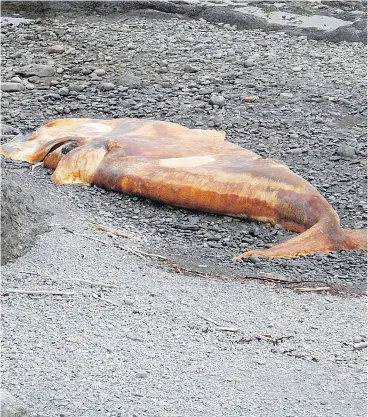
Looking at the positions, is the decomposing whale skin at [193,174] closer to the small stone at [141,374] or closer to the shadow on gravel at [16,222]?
the shadow on gravel at [16,222]

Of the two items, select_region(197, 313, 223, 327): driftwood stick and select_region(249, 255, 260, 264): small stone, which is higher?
select_region(197, 313, 223, 327): driftwood stick

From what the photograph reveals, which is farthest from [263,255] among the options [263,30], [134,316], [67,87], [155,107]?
[263,30]

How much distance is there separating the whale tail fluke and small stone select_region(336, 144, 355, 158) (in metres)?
1.43

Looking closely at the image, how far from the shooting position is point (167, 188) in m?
6.01

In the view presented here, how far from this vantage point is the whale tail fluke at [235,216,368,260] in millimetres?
5371

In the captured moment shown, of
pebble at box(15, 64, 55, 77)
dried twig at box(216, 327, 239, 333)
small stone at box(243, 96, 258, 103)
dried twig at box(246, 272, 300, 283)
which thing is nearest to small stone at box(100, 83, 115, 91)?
pebble at box(15, 64, 55, 77)

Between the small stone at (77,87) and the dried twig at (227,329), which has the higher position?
the small stone at (77,87)

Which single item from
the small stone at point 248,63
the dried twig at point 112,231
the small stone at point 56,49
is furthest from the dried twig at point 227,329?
the small stone at point 56,49

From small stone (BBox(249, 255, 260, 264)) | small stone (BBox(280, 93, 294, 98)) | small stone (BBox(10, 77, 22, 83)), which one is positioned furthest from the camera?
small stone (BBox(10, 77, 22, 83))

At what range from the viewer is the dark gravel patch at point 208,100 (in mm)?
5695

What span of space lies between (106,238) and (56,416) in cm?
217

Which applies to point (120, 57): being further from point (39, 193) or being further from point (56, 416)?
point (56, 416)

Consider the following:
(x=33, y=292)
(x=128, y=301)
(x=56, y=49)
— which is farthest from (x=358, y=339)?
(x=56, y=49)

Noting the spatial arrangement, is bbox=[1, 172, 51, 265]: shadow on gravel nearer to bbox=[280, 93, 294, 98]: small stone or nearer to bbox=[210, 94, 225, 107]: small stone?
bbox=[210, 94, 225, 107]: small stone
